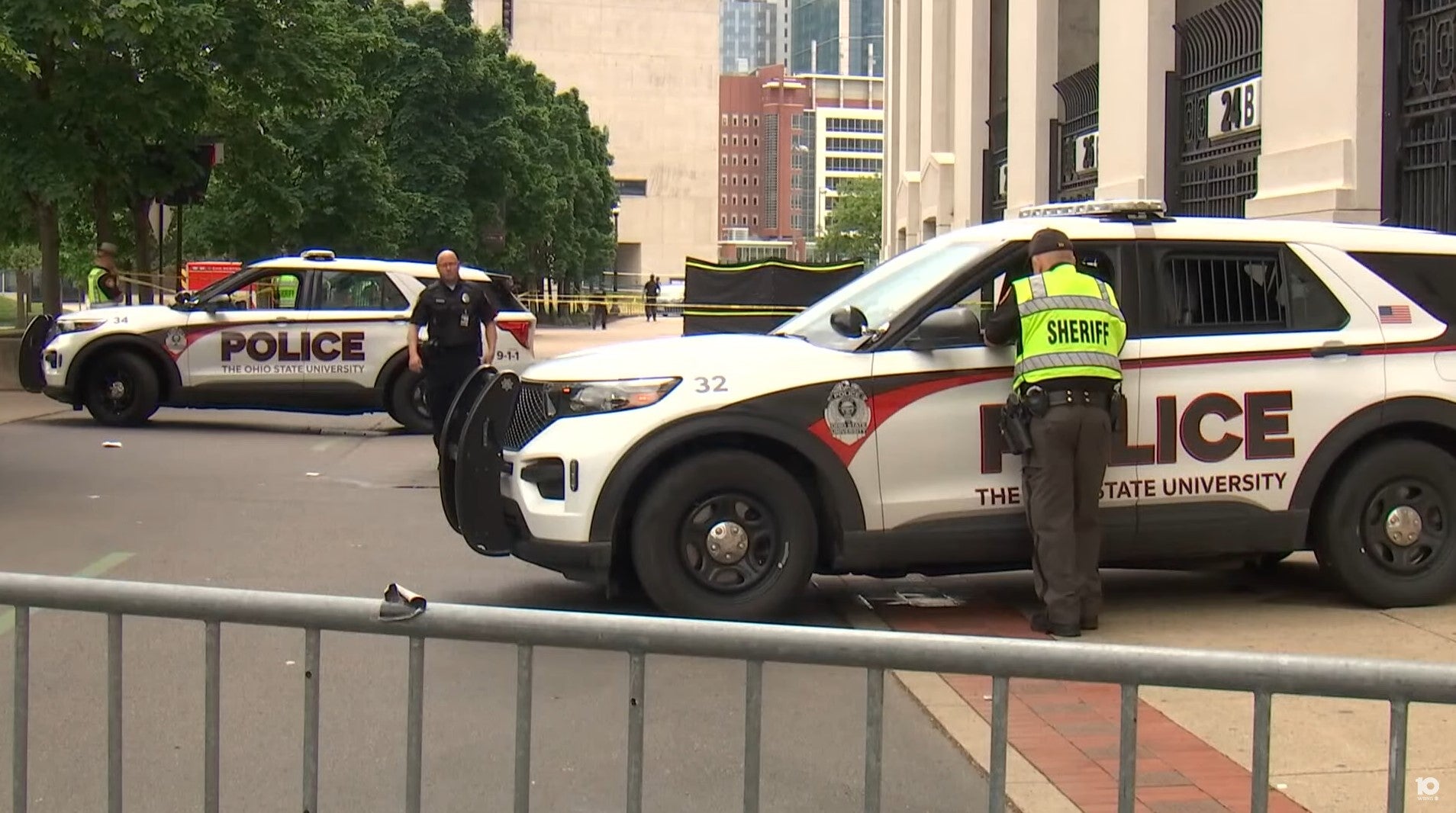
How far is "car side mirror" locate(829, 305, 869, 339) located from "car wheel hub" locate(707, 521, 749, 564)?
3.29 feet

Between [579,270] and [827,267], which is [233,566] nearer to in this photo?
[827,267]

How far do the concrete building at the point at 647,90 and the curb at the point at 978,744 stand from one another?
4825 inches

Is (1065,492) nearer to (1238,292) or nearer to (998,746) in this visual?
(1238,292)

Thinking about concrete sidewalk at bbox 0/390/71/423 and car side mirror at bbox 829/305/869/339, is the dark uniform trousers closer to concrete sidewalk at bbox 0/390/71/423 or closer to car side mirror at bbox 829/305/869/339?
car side mirror at bbox 829/305/869/339

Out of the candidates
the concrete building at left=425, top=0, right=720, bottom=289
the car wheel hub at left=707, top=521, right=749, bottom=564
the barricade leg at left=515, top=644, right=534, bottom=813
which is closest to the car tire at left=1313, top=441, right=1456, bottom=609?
the car wheel hub at left=707, top=521, right=749, bottom=564

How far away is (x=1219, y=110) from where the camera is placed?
17.0 meters

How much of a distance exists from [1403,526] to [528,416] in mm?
4056

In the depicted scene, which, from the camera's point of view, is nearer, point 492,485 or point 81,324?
point 492,485

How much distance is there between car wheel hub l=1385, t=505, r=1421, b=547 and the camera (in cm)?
756

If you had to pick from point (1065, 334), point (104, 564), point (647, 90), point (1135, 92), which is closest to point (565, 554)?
point (1065, 334)

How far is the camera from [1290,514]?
24.5 ft

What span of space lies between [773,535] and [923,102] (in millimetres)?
27117

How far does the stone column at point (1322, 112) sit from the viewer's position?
43.8ft

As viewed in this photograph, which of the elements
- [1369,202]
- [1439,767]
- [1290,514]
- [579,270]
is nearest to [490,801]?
[1439,767]
